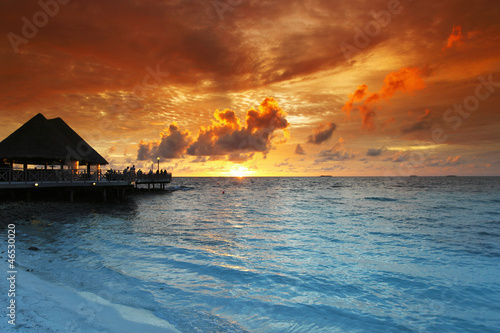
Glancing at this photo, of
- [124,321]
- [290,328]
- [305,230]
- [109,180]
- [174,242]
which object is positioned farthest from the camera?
[109,180]

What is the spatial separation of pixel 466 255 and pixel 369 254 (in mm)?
4789

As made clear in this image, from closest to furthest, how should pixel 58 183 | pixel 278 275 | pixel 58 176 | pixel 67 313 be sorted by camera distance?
pixel 67 313 < pixel 278 275 < pixel 58 183 < pixel 58 176

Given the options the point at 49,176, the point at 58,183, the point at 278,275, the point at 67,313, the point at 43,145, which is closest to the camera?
the point at 67,313

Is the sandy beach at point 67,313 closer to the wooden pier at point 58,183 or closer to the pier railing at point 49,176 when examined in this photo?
the wooden pier at point 58,183

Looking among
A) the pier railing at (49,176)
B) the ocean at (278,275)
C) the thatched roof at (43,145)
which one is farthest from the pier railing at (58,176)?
the ocean at (278,275)

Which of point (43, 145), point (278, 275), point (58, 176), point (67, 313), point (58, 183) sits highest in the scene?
point (43, 145)

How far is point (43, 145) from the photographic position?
2878 centimetres

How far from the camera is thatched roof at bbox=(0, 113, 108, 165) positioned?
2753cm

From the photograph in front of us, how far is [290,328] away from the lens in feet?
20.6

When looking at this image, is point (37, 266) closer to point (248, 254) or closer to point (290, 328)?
point (248, 254)

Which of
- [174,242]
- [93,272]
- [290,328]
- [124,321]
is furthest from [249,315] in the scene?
[174,242]

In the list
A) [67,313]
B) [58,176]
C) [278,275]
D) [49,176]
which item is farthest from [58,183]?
[278,275]

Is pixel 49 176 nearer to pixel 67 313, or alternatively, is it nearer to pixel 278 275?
pixel 67 313

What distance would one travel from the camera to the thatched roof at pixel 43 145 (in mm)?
27531
